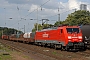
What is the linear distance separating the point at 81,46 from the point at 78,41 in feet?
2.25

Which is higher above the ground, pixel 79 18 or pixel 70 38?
pixel 79 18

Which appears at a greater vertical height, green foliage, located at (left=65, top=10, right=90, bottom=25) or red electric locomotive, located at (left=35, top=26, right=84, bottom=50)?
green foliage, located at (left=65, top=10, right=90, bottom=25)

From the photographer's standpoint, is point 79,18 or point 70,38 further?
point 79,18

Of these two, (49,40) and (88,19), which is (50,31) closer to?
(49,40)

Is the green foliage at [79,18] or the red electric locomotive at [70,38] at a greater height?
the green foliage at [79,18]

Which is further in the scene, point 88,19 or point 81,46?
point 88,19

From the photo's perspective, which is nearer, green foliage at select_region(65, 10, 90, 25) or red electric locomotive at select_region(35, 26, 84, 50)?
red electric locomotive at select_region(35, 26, 84, 50)

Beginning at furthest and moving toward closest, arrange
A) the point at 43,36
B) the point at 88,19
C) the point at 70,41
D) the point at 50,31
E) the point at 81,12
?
1. the point at 81,12
2. the point at 88,19
3. the point at 43,36
4. the point at 50,31
5. the point at 70,41

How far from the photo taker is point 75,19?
85.5m

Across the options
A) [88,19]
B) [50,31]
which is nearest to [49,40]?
[50,31]

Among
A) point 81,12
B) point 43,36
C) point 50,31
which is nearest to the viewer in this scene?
point 50,31

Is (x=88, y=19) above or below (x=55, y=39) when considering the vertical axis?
above

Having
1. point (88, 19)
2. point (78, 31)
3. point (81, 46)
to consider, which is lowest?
point (81, 46)

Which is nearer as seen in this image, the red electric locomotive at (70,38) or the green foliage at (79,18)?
the red electric locomotive at (70,38)
